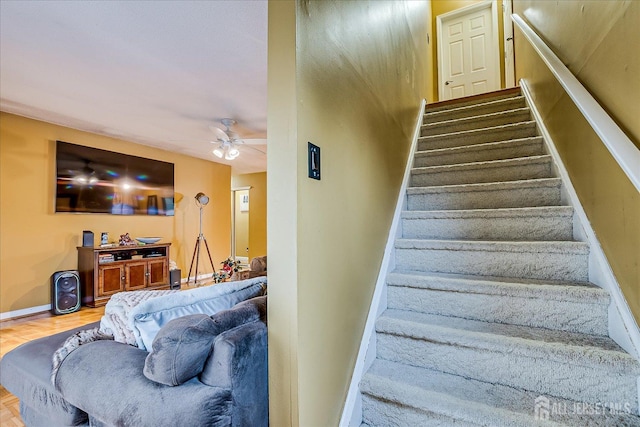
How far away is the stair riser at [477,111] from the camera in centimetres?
295

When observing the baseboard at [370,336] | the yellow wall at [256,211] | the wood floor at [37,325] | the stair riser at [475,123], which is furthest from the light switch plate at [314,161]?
the yellow wall at [256,211]

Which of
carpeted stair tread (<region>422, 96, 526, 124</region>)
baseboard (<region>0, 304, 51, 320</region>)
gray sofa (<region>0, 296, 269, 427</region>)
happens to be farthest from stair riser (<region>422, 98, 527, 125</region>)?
baseboard (<region>0, 304, 51, 320</region>)

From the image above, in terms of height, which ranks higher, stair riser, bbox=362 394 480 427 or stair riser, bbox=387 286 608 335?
stair riser, bbox=387 286 608 335

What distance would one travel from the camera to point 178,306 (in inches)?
49.5

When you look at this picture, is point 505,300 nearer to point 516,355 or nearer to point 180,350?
point 516,355

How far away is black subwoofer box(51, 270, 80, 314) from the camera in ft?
12.0

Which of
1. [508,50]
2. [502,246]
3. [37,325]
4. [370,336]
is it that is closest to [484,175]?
[502,246]

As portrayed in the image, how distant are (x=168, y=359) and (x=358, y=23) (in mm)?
1716

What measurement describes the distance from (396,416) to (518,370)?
535 mm

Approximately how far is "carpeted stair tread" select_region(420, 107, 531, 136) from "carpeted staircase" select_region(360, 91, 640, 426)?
1.91 ft

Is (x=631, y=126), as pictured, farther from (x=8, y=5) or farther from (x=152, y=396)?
(x=8, y=5)

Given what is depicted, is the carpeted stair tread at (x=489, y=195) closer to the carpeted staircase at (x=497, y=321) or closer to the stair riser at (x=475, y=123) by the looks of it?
the carpeted staircase at (x=497, y=321)

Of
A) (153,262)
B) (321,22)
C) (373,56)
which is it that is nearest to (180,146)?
(153,262)

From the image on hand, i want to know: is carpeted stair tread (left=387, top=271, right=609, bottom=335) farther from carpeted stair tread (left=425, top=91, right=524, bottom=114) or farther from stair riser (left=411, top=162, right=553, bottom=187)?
carpeted stair tread (left=425, top=91, right=524, bottom=114)
